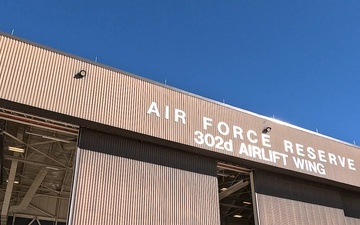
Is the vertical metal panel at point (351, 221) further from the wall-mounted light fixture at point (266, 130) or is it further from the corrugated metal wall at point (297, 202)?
the wall-mounted light fixture at point (266, 130)

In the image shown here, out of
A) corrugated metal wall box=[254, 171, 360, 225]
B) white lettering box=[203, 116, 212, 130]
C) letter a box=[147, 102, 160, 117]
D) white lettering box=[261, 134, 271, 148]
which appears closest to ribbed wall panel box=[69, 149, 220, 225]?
letter a box=[147, 102, 160, 117]

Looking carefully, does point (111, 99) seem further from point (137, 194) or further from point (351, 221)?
point (351, 221)

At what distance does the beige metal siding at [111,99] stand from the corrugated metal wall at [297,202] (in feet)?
4.17

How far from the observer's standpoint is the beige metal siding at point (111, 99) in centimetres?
1644

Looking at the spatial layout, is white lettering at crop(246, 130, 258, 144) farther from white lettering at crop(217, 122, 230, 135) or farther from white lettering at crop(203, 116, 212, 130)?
white lettering at crop(203, 116, 212, 130)

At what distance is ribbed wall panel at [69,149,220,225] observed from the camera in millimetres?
16703

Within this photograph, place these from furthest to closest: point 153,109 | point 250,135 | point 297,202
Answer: point 297,202 < point 250,135 < point 153,109

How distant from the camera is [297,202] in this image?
922 inches

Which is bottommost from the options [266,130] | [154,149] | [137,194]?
[137,194]

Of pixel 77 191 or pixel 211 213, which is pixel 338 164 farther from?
pixel 77 191

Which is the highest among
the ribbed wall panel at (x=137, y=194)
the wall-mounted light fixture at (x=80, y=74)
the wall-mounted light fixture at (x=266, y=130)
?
the wall-mounted light fixture at (x=80, y=74)

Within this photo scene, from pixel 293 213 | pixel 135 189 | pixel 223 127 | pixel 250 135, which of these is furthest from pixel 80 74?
pixel 293 213

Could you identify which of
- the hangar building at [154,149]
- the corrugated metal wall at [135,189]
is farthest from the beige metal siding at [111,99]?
the corrugated metal wall at [135,189]

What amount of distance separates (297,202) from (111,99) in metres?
13.3
